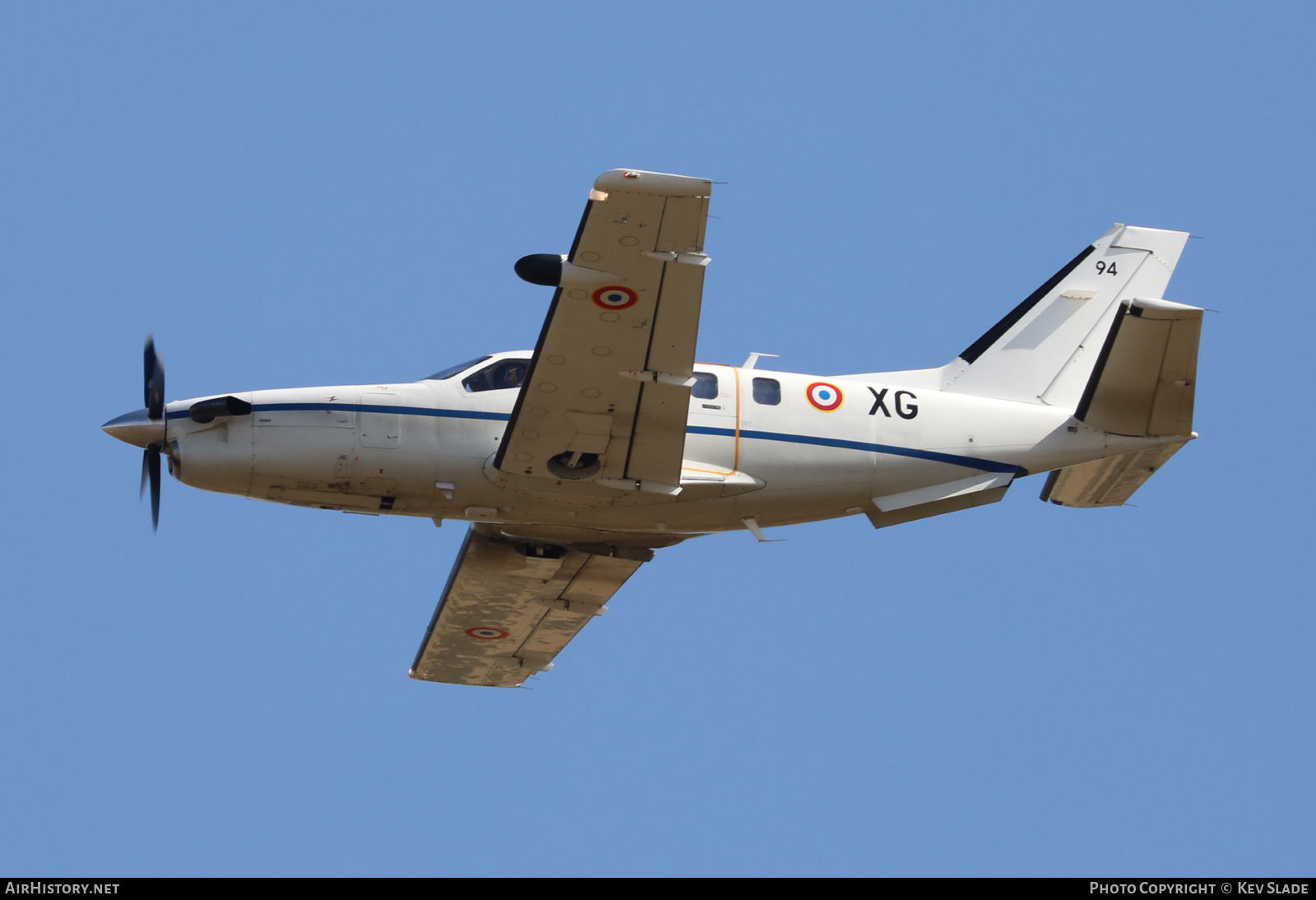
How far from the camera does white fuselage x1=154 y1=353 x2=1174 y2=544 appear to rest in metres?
24.2

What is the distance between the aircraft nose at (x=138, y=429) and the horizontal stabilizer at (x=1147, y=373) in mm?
15362

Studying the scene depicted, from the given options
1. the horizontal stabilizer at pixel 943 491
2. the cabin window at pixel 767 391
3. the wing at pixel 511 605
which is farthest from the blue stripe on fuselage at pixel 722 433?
the wing at pixel 511 605

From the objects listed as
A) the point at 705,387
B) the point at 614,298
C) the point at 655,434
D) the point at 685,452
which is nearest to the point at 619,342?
the point at 614,298

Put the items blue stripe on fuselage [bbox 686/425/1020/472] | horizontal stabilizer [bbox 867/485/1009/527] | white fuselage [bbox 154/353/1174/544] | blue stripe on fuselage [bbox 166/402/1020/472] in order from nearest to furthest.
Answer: white fuselage [bbox 154/353/1174/544] < blue stripe on fuselage [bbox 166/402/1020/472] < blue stripe on fuselage [bbox 686/425/1020/472] < horizontal stabilizer [bbox 867/485/1009/527]

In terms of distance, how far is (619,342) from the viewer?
2219 cm

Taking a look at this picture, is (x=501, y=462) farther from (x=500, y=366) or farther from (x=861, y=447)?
(x=861, y=447)

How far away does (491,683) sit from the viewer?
33.2 m

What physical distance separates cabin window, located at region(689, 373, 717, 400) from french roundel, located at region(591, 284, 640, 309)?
3.71 meters

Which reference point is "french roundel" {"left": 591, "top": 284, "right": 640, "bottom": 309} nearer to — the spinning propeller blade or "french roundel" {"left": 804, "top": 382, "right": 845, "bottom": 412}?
"french roundel" {"left": 804, "top": 382, "right": 845, "bottom": 412}

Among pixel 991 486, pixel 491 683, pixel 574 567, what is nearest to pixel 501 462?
pixel 574 567

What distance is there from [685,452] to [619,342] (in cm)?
342

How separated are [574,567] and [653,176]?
10.4 metres

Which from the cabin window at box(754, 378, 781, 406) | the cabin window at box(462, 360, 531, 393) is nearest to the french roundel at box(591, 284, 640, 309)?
the cabin window at box(462, 360, 531, 393)

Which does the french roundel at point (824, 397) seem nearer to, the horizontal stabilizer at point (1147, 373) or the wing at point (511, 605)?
the horizontal stabilizer at point (1147, 373)
